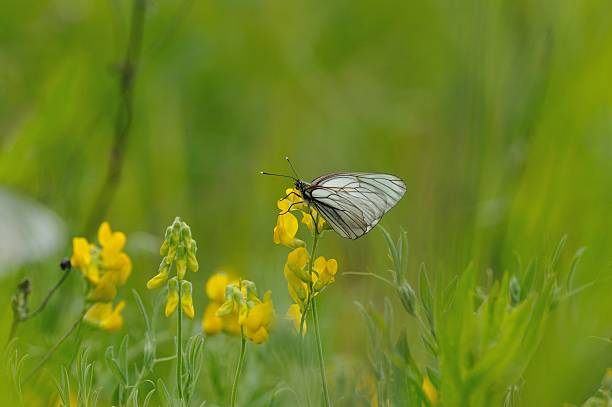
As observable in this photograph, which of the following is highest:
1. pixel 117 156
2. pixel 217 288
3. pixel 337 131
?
pixel 337 131

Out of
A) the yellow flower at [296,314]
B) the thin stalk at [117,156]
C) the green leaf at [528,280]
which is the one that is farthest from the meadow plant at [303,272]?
the thin stalk at [117,156]

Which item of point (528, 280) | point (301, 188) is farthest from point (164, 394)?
point (528, 280)

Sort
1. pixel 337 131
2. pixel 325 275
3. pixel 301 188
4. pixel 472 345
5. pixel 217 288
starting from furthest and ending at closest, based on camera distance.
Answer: pixel 337 131, pixel 217 288, pixel 301 188, pixel 325 275, pixel 472 345

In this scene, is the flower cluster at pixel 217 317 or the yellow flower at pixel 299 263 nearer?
the yellow flower at pixel 299 263

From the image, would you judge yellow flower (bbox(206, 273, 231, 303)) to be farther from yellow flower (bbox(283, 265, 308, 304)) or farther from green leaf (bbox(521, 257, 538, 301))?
green leaf (bbox(521, 257, 538, 301))

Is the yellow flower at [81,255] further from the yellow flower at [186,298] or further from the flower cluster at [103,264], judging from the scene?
the yellow flower at [186,298]

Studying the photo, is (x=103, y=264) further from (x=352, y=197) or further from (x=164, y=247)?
(x=352, y=197)
